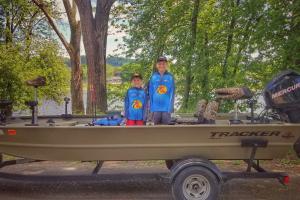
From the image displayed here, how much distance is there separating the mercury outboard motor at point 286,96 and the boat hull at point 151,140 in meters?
0.48

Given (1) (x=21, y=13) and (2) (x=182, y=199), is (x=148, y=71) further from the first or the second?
(1) (x=21, y=13)

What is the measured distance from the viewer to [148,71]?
15.5m

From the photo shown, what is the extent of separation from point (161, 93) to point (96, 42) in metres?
6.80

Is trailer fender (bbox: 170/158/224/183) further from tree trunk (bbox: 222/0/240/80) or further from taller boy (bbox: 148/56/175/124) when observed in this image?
tree trunk (bbox: 222/0/240/80)

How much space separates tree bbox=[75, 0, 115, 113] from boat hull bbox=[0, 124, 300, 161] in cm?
692

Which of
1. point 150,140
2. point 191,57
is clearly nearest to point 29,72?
point 191,57

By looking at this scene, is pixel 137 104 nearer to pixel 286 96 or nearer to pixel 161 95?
pixel 161 95

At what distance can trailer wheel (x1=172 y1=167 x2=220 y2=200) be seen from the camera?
515cm

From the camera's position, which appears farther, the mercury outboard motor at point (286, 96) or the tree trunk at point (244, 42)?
the tree trunk at point (244, 42)

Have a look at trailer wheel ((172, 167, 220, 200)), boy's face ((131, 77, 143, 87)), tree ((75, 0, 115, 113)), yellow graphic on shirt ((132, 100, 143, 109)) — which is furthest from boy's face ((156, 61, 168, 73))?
tree ((75, 0, 115, 113))

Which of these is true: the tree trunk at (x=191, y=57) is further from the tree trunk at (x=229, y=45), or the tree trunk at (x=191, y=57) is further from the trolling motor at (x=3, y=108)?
the trolling motor at (x=3, y=108)

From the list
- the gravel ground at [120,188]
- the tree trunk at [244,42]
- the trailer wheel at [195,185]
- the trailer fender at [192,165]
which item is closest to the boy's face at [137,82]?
the gravel ground at [120,188]

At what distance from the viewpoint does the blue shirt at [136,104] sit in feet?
19.9

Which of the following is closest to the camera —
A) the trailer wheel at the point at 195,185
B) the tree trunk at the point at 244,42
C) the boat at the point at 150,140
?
the boat at the point at 150,140
